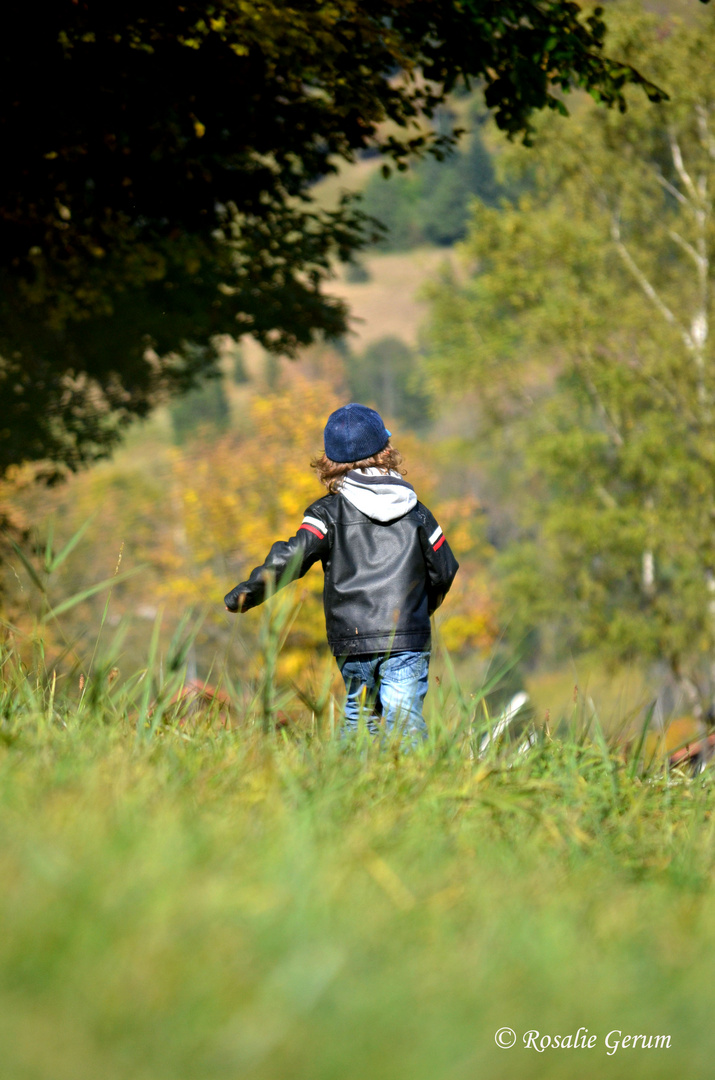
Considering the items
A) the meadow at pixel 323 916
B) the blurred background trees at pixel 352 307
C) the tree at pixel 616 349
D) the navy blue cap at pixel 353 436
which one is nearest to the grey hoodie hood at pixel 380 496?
the navy blue cap at pixel 353 436

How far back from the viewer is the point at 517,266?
891 inches

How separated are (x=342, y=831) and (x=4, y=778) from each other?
2.48ft

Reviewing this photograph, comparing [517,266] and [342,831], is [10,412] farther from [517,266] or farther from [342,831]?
[517,266]

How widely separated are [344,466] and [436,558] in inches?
21.9

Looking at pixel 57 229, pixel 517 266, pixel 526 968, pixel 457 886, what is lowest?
pixel 517 266

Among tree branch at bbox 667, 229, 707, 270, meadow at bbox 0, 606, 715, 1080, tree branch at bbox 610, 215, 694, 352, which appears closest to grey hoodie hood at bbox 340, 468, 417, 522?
meadow at bbox 0, 606, 715, 1080

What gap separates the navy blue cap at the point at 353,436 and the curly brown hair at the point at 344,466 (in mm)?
19

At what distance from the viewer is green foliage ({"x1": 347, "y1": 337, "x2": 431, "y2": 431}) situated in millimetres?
101412

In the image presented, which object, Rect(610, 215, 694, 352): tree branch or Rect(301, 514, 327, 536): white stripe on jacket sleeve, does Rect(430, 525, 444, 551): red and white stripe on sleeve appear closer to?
Rect(301, 514, 327, 536): white stripe on jacket sleeve

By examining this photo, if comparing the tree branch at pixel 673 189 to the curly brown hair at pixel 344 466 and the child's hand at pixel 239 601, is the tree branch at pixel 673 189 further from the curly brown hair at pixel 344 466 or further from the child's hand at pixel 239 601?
the child's hand at pixel 239 601

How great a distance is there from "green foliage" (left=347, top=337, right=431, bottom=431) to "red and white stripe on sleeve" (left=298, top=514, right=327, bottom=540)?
302 feet

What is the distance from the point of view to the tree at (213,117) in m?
6.39

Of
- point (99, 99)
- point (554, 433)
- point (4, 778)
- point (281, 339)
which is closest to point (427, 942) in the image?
point (4, 778)

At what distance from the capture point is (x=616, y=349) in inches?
846
